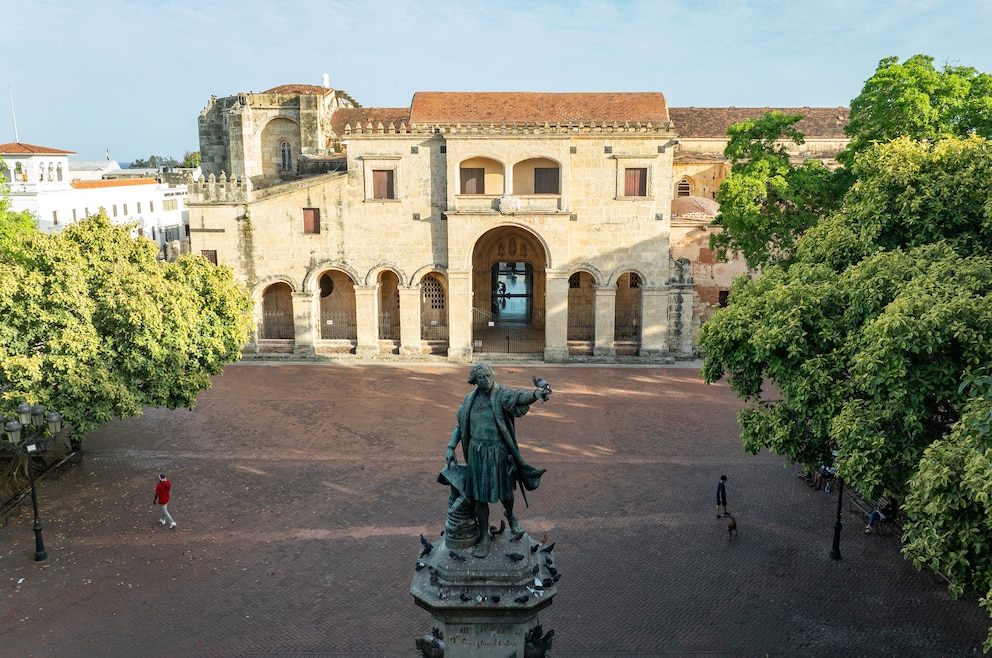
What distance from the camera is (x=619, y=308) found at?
39.0m

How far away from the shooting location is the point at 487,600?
10.1 metres

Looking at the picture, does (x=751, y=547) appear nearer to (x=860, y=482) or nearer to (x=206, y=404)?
(x=860, y=482)

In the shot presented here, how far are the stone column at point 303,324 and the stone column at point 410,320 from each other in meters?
4.08

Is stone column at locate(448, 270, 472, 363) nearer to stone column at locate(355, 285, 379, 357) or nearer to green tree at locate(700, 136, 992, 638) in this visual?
stone column at locate(355, 285, 379, 357)

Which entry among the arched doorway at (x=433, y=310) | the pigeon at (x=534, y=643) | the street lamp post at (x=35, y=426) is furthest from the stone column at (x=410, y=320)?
the pigeon at (x=534, y=643)

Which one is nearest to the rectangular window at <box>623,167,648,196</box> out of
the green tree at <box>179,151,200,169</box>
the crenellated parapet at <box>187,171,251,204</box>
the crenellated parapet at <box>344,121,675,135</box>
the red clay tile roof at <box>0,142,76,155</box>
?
the crenellated parapet at <box>344,121,675,135</box>

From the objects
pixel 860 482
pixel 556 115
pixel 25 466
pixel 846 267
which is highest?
pixel 556 115

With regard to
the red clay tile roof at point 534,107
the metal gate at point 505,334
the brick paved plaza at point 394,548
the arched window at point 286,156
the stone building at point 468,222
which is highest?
the red clay tile roof at point 534,107

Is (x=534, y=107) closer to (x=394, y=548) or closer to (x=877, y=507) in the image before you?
(x=877, y=507)

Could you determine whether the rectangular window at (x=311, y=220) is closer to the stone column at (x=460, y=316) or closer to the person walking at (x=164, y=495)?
the stone column at (x=460, y=316)

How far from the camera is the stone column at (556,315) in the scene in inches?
1300

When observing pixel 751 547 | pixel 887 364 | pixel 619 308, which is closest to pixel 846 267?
pixel 887 364

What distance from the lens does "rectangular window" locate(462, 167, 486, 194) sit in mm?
33344

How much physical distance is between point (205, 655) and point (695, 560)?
1020 centimetres
